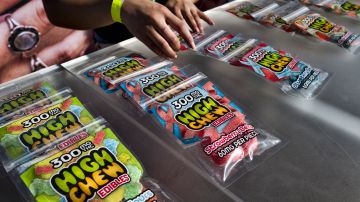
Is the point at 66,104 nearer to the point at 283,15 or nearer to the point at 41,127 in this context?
the point at 41,127

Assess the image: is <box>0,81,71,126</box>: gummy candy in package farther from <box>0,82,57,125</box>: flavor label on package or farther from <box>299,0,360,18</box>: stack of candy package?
<box>299,0,360,18</box>: stack of candy package

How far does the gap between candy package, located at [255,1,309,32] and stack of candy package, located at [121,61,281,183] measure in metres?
0.53

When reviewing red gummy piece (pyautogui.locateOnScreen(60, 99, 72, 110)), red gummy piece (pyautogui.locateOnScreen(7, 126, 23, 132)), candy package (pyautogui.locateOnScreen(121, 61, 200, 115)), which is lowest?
candy package (pyautogui.locateOnScreen(121, 61, 200, 115))

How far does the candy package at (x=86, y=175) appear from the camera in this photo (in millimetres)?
620

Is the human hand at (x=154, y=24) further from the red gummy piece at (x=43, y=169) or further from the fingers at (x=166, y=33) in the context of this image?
the red gummy piece at (x=43, y=169)

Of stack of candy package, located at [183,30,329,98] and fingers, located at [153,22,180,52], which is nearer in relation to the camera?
fingers, located at [153,22,180,52]

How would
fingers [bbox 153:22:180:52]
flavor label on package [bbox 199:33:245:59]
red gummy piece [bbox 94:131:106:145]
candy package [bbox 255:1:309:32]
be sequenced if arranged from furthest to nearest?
candy package [bbox 255:1:309:32]
flavor label on package [bbox 199:33:245:59]
fingers [bbox 153:22:180:52]
red gummy piece [bbox 94:131:106:145]

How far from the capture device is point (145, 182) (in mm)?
676

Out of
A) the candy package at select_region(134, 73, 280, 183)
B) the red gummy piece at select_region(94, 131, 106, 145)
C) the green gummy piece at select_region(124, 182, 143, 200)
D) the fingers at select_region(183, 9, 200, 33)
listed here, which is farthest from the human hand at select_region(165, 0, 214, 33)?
the green gummy piece at select_region(124, 182, 143, 200)

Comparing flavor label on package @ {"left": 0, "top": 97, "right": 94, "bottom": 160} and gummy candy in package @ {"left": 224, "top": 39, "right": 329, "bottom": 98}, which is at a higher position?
flavor label on package @ {"left": 0, "top": 97, "right": 94, "bottom": 160}

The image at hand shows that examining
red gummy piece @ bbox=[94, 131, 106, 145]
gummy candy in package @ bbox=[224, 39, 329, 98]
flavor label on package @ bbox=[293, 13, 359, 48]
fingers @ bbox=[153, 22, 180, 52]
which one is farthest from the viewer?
flavor label on package @ bbox=[293, 13, 359, 48]

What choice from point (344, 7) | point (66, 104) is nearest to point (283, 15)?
point (344, 7)

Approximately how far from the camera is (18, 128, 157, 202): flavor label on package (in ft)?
2.03

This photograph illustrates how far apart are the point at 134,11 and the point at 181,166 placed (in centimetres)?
42
